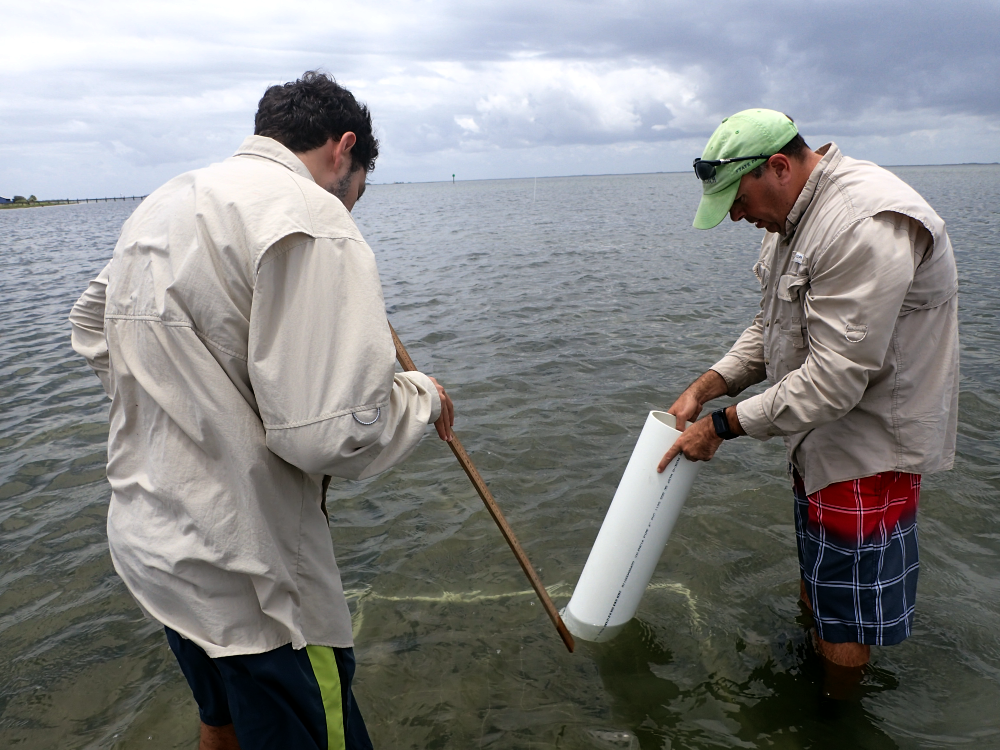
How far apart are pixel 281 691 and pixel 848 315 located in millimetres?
2449

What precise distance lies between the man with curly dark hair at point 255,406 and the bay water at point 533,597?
1.74 meters

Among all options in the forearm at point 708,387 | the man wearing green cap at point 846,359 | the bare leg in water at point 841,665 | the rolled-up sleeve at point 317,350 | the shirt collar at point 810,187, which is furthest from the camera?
the forearm at point 708,387

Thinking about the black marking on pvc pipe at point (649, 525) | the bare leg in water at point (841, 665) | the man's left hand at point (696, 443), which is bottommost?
the bare leg in water at point (841, 665)

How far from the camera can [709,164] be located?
123 inches

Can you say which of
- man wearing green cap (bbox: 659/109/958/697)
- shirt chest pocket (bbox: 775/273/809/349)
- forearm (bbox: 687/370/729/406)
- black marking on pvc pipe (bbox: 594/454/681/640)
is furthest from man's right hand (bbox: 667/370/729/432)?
shirt chest pocket (bbox: 775/273/809/349)

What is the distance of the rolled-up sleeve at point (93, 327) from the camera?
2436mm

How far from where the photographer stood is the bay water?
3590 millimetres

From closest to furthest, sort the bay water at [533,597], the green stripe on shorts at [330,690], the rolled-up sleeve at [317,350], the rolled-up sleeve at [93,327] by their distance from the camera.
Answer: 1. the rolled-up sleeve at [317,350]
2. the green stripe on shorts at [330,690]
3. the rolled-up sleeve at [93,327]
4. the bay water at [533,597]

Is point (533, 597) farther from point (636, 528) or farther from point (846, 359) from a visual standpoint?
point (846, 359)

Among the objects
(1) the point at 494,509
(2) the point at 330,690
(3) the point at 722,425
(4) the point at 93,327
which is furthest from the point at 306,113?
(3) the point at 722,425

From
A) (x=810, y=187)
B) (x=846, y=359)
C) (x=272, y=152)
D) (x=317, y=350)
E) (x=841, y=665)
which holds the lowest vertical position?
(x=841, y=665)

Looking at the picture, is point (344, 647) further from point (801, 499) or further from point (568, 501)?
point (568, 501)

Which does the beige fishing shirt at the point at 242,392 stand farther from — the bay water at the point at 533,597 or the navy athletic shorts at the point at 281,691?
the bay water at the point at 533,597

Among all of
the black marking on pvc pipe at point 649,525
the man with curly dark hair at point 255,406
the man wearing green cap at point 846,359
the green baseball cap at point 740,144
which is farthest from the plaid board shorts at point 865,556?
the man with curly dark hair at point 255,406
